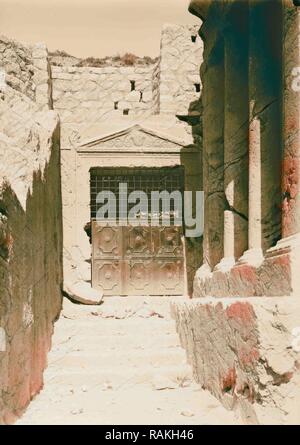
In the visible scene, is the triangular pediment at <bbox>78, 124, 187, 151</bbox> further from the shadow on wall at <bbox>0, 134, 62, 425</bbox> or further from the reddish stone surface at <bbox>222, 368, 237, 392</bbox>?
the reddish stone surface at <bbox>222, 368, 237, 392</bbox>

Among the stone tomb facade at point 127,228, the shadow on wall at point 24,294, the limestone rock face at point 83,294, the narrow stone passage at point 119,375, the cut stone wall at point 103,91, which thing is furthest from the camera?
the cut stone wall at point 103,91

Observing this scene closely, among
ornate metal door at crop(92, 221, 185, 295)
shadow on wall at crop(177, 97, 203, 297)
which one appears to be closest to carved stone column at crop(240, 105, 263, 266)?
shadow on wall at crop(177, 97, 203, 297)

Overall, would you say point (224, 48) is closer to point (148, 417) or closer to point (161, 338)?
point (161, 338)

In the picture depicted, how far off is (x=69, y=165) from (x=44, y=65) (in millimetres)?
2937

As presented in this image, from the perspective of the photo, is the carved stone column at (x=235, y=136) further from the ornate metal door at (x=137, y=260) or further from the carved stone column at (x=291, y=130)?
the ornate metal door at (x=137, y=260)

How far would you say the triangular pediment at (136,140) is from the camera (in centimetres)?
1116

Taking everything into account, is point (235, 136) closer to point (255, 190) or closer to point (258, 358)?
point (255, 190)

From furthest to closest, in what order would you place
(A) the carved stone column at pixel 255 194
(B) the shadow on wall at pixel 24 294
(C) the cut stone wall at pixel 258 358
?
(A) the carved stone column at pixel 255 194
(B) the shadow on wall at pixel 24 294
(C) the cut stone wall at pixel 258 358

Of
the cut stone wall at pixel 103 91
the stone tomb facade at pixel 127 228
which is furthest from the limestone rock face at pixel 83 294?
the cut stone wall at pixel 103 91

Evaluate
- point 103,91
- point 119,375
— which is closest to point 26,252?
point 119,375

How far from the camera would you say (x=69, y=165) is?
Result: 1100 centimetres

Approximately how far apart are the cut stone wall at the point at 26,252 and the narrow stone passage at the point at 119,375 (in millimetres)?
239

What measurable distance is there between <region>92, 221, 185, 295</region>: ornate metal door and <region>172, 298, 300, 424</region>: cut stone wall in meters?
5.29

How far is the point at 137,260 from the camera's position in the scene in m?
11.0
